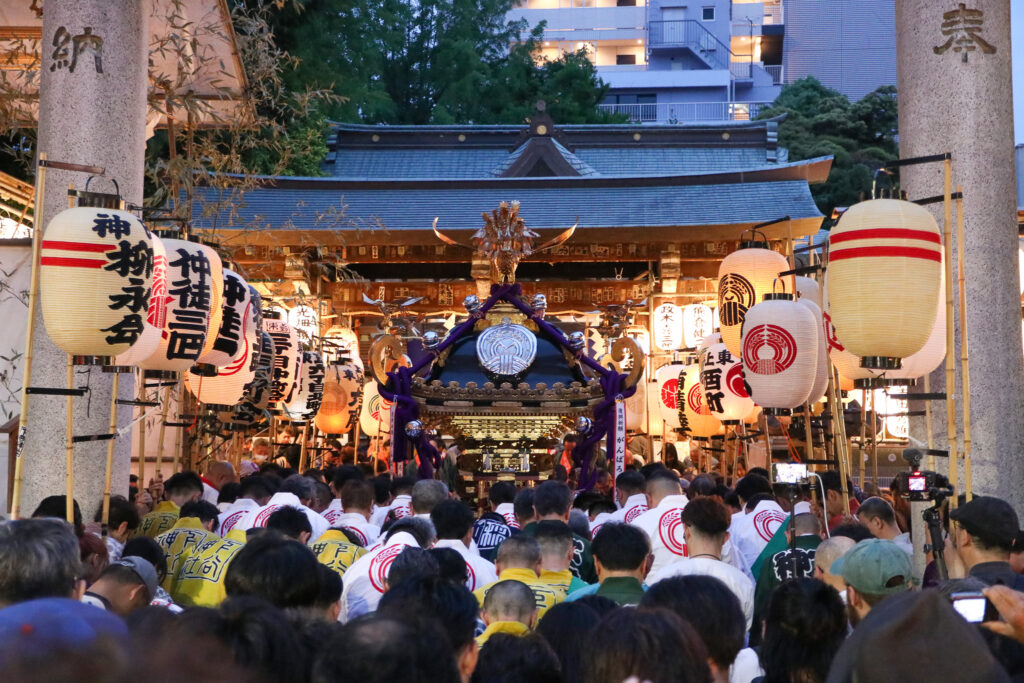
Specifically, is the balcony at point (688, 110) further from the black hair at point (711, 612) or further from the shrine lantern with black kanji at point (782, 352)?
the black hair at point (711, 612)

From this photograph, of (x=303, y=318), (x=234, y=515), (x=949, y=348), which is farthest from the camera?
(x=303, y=318)

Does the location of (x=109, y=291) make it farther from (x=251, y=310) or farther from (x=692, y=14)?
(x=692, y=14)

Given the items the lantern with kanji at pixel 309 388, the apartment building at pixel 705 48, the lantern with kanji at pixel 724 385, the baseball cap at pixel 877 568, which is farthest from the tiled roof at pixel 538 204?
the apartment building at pixel 705 48

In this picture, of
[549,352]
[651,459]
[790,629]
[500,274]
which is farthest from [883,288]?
[651,459]

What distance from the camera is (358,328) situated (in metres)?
16.8

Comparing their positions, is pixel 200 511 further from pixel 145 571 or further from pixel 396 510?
pixel 145 571

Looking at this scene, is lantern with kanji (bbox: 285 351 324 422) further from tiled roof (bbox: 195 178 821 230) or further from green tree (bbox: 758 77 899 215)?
green tree (bbox: 758 77 899 215)

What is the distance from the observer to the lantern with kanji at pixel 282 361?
33.3 feet

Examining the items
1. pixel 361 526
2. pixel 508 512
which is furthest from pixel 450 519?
pixel 508 512

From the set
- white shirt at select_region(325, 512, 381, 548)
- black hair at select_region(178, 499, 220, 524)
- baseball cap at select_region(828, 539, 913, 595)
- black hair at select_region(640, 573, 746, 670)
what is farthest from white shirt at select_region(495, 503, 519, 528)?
black hair at select_region(640, 573, 746, 670)

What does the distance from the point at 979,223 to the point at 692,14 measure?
39.8 metres

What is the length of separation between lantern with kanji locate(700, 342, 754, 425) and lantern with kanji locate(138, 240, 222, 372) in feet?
16.4

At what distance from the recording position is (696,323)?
47.4 feet

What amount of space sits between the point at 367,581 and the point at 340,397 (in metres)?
9.00
